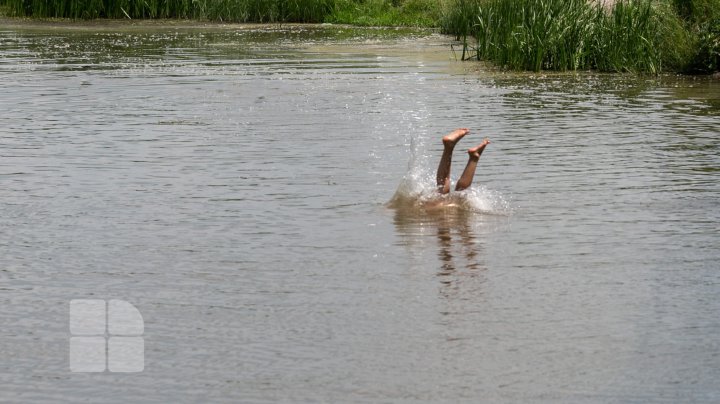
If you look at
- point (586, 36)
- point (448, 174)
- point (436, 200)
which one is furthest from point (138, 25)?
point (448, 174)

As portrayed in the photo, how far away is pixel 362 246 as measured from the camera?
10.2 m

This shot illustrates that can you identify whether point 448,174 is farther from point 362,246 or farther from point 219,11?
point 219,11

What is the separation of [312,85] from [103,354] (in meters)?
15.8

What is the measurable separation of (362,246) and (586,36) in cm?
1526

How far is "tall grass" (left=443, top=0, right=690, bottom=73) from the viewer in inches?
938

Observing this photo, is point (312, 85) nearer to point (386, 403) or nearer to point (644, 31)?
point (644, 31)

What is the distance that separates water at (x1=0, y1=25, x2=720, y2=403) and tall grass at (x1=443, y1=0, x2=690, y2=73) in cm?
290

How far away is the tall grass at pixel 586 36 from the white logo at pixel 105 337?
1655 centimetres

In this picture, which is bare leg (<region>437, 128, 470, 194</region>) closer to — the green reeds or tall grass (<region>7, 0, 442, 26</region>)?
tall grass (<region>7, 0, 442, 26</region>)

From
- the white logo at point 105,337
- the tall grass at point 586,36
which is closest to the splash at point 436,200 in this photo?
the white logo at point 105,337

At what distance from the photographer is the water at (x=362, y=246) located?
277 inches

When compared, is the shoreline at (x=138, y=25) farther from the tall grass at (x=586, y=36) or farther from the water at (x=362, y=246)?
the water at (x=362, y=246)

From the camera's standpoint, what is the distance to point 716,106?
20141 millimetres

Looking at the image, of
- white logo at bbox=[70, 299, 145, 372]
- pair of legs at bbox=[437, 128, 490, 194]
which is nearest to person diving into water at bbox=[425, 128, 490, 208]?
pair of legs at bbox=[437, 128, 490, 194]
